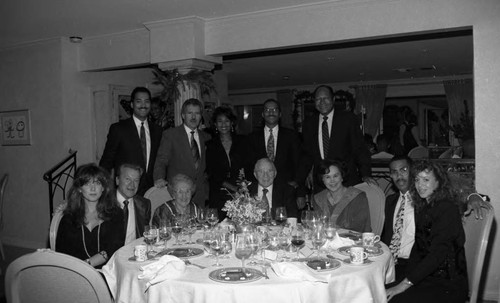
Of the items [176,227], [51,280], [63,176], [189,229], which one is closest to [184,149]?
[189,229]

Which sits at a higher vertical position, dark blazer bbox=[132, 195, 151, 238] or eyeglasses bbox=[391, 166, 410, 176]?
eyeglasses bbox=[391, 166, 410, 176]

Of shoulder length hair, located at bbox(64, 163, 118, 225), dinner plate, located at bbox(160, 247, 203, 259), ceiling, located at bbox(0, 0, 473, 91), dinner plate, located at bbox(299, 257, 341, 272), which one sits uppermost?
ceiling, located at bbox(0, 0, 473, 91)

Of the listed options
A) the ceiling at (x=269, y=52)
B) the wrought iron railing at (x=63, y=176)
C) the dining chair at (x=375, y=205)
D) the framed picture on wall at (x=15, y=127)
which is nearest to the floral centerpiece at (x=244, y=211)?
the dining chair at (x=375, y=205)

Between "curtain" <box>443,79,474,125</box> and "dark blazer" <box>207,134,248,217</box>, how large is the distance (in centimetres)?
927

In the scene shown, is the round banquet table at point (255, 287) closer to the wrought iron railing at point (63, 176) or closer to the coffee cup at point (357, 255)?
the coffee cup at point (357, 255)

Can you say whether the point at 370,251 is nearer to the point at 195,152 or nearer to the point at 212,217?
the point at 212,217

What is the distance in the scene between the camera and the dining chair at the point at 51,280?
1.99 m

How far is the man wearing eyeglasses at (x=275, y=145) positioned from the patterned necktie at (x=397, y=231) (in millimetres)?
1548

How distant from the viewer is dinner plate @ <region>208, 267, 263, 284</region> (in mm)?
2236

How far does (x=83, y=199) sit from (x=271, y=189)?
1.68 meters

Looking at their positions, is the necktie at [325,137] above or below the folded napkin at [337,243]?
above

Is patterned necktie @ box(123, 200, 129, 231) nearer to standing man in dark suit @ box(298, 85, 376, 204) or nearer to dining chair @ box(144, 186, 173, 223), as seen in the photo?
dining chair @ box(144, 186, 173, 223)

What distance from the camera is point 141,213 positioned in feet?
11.6

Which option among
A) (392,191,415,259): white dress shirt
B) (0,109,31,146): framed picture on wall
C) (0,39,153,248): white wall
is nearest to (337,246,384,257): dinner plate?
(392,191,415,259): white dress shirt
